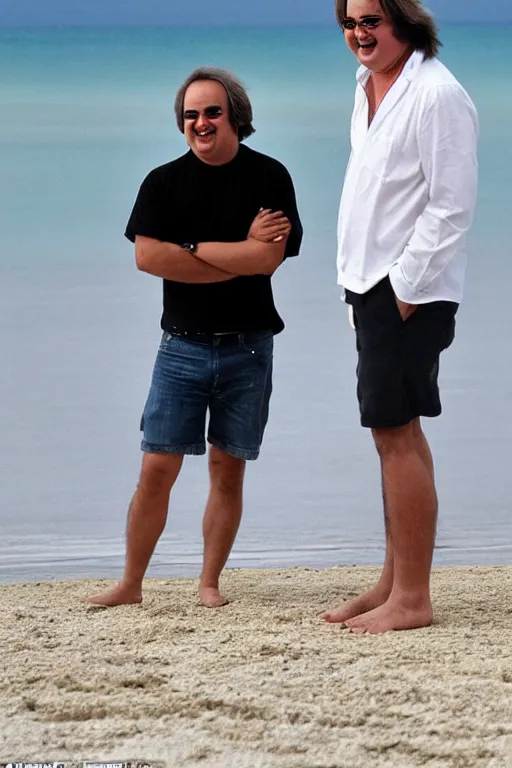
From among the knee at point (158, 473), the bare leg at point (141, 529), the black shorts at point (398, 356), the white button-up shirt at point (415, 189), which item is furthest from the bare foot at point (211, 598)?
the white button-up shirt at point (415, 189)

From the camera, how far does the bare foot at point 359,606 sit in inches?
149

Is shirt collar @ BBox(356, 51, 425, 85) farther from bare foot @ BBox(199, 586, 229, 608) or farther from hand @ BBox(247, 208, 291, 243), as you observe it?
bare foot @ BBox(199, 586, 229, 608)

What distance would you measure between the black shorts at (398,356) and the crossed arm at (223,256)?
332 millimetres

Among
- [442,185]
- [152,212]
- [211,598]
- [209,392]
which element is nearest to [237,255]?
[152,212]

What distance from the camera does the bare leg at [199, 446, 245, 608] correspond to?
404cm

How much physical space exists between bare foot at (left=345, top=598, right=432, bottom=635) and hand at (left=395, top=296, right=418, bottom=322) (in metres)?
0.69

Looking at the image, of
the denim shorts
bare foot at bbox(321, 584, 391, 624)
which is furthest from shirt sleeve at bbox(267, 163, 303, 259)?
bare foot at bbox(321, 584, 391, 624)

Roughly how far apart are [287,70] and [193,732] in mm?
19624

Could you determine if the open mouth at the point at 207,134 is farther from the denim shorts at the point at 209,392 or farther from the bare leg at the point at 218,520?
the bare leg at the point at 218,520

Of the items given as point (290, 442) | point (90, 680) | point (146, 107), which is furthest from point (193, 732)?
point (146, 107)

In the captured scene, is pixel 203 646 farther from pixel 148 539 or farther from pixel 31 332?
pixel 31 332

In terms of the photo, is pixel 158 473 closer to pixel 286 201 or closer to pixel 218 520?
pixel 218 520

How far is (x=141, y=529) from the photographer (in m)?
4.06

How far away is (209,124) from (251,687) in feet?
4.89
